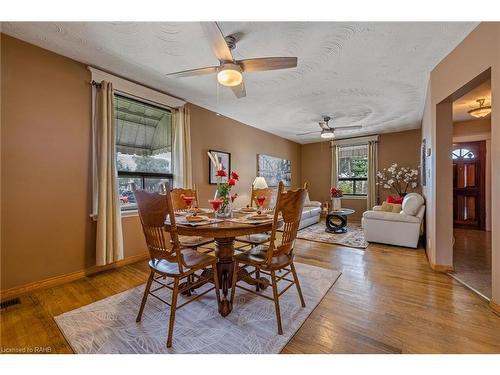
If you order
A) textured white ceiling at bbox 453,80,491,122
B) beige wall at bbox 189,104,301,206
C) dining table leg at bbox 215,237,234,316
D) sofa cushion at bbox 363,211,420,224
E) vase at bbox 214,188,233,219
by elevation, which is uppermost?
textured white ceiling at bbox 453,80,491,122

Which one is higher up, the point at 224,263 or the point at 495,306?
the point at 224,263

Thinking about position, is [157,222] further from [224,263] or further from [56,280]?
[56,280]

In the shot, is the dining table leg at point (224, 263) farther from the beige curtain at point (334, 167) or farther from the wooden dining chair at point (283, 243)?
the beige curtain at point (334, 167)

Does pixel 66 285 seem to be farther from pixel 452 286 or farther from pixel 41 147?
pixel 452 286

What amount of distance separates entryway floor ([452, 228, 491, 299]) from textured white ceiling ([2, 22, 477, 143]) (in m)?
2.49

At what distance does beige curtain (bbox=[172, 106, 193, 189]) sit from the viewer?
11.9 feet

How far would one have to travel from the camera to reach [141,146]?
3.33 m

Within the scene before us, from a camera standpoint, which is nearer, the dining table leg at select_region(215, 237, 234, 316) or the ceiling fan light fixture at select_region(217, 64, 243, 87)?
the ceiling fan light fixture at select_region(217, 64, 243, 87)

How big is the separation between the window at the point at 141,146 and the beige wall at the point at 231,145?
1.66 feet

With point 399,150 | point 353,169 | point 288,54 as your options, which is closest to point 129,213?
point 288,54

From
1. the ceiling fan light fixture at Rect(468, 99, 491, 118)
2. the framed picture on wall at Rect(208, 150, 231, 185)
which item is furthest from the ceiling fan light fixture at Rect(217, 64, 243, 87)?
the ceiling fan light fixture at Rect(468, 99, 491, 118)

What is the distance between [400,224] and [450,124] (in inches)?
69.0

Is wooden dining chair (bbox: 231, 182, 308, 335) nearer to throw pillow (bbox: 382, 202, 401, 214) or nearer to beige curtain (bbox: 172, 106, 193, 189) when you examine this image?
beige curtain (bbox: 172, 106, 193, 189)

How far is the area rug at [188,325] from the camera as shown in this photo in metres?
1.48
